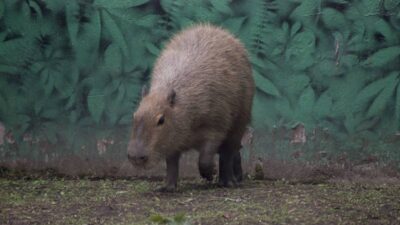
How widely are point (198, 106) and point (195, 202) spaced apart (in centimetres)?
89

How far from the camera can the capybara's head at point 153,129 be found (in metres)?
7.15

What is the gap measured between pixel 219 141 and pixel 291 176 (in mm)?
1146

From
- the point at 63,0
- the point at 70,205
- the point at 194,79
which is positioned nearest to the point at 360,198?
the point at 194,79

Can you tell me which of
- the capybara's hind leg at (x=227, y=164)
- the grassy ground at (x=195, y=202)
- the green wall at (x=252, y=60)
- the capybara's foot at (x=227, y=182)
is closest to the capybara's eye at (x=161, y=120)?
the grassy ground at (x=195, y=202)

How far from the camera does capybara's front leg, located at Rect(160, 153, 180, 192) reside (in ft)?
25.5

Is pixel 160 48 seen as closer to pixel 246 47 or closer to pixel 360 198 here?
pixel 246 47

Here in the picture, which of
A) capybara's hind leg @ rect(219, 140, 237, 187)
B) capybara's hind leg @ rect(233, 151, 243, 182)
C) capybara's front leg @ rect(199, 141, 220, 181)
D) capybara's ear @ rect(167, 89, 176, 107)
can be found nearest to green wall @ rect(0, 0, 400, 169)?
capybara's hind leg @ rect(233, 151, 243, 182)

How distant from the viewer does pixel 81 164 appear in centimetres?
877

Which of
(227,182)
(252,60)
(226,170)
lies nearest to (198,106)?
(226,170)

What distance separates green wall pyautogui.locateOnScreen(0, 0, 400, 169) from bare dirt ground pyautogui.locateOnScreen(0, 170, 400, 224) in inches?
16.3

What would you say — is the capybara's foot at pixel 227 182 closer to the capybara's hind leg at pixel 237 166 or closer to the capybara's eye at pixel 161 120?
the capybara's hind leg at pixel 237 166

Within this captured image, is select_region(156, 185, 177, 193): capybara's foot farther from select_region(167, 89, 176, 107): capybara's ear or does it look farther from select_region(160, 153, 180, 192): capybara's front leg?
select_region(167, 89, 176, 107): capybara's ear

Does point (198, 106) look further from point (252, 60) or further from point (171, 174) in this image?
point (252, 60)

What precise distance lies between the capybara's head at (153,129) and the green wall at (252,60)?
1.28 meters
